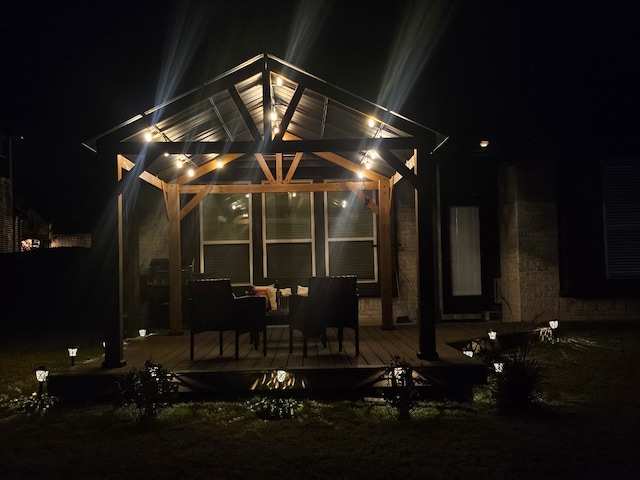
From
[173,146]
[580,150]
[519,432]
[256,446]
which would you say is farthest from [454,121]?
[256,446]

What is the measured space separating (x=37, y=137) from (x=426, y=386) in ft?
62.0

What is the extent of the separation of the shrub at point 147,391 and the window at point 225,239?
4313 mm

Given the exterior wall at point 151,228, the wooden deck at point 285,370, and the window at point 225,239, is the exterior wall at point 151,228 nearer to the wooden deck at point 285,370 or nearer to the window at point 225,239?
the window at point 225,239

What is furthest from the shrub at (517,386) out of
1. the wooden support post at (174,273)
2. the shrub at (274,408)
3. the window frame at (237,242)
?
the window frame at (237,242)

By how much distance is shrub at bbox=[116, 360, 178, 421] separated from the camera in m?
4.36

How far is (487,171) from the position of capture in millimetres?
9438

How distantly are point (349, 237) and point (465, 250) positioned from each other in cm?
222

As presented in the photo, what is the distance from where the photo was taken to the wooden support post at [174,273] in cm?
758

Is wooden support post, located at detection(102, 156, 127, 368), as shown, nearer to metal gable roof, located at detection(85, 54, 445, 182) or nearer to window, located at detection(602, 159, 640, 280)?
metal gable roof, located at detection(85, 54, 445, 182)

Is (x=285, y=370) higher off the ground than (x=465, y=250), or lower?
lower

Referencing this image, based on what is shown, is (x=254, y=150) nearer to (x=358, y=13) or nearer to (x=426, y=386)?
(x=426, y=386)

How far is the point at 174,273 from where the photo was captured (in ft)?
25.0

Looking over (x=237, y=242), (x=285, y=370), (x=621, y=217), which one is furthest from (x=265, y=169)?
(x=621, y=217)

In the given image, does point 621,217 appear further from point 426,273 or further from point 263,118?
point 263,118
